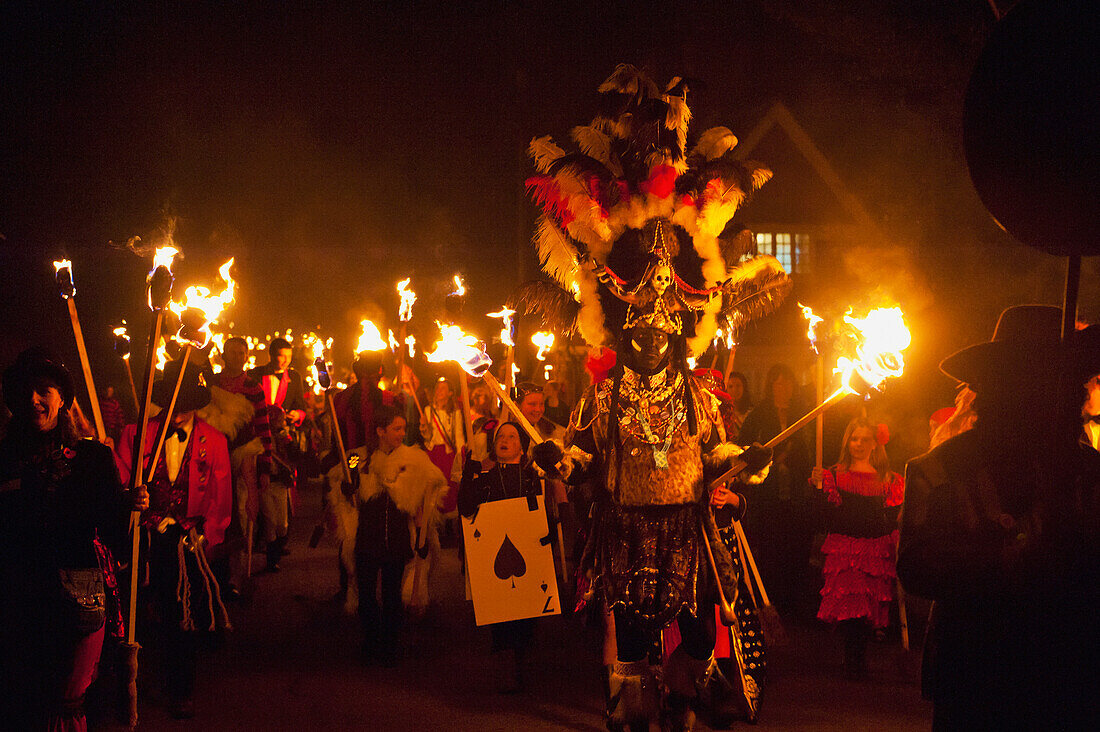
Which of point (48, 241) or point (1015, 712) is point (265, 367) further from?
point (48, 241)

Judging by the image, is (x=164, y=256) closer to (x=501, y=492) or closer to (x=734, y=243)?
(x=501, y=492)

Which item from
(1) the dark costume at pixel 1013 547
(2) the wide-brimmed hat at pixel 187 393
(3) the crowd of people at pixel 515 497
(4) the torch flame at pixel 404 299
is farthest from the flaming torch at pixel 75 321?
(4) the torch flame at pixel 404 299

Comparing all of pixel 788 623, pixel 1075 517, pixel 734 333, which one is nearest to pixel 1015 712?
pixel 1075 517

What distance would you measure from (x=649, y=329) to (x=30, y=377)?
2996mm

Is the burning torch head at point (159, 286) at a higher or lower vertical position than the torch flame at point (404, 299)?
lower

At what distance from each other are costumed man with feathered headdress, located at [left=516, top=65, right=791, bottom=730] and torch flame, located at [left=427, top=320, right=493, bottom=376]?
565mm

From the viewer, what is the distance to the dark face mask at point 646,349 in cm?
506

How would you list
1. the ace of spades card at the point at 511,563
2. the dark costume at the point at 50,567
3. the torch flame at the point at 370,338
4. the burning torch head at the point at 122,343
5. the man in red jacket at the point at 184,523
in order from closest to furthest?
the dark costume at the point at 50,567
the man in red jacket at the point at 184,523
the ace of spades card at the point at 511,563
the burning torch head at the point at 122,343
the torch flame at the point at 370,338

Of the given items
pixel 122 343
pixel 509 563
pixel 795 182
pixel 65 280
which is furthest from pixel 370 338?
pixel 795 182

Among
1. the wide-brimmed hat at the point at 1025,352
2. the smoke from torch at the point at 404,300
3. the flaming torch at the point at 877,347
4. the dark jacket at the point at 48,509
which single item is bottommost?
the dark jacket at the point at 48,509

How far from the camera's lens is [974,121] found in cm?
258

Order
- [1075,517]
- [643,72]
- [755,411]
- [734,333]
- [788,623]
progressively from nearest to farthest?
[1075,517]
[643,72]
[734,333]
[788,623]
[755,411]

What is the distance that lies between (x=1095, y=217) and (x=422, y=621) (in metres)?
6.91

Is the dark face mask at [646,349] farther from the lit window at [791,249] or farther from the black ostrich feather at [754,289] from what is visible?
the lit window at [791,249]
